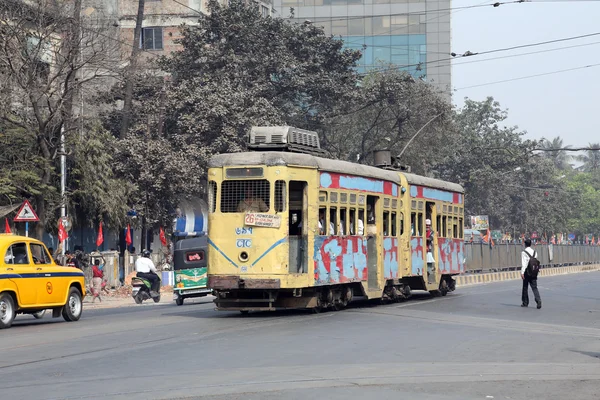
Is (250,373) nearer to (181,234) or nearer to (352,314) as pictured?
(352,314)

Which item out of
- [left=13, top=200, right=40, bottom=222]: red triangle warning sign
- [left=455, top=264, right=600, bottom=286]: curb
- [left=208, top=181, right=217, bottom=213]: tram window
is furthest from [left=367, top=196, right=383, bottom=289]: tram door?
[left=455, top=264, right=600, bottom=286]: curb

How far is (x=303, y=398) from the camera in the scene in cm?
986

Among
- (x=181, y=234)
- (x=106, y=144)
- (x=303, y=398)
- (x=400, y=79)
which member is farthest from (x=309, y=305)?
(x=400, y=79)

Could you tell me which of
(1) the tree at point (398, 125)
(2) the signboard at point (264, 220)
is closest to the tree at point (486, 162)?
(1) the tree at point (398, 125)

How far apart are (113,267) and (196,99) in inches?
369

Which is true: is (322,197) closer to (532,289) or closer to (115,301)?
(532,289)

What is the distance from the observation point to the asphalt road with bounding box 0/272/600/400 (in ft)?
34.3

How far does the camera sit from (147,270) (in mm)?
29328

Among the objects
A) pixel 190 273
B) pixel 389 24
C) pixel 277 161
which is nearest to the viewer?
pixel 277 161

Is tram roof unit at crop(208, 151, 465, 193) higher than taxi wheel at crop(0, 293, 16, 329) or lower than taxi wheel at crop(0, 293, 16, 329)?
higher

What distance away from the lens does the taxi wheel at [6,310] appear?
19.0 m

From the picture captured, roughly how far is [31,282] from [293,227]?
17.8ft

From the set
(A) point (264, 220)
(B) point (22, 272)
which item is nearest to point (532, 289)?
(A) point (264, 220)

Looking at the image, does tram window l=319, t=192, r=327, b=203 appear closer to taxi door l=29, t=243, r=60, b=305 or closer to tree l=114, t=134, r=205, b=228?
taxi door l=29, t=243, r=60, b=305
